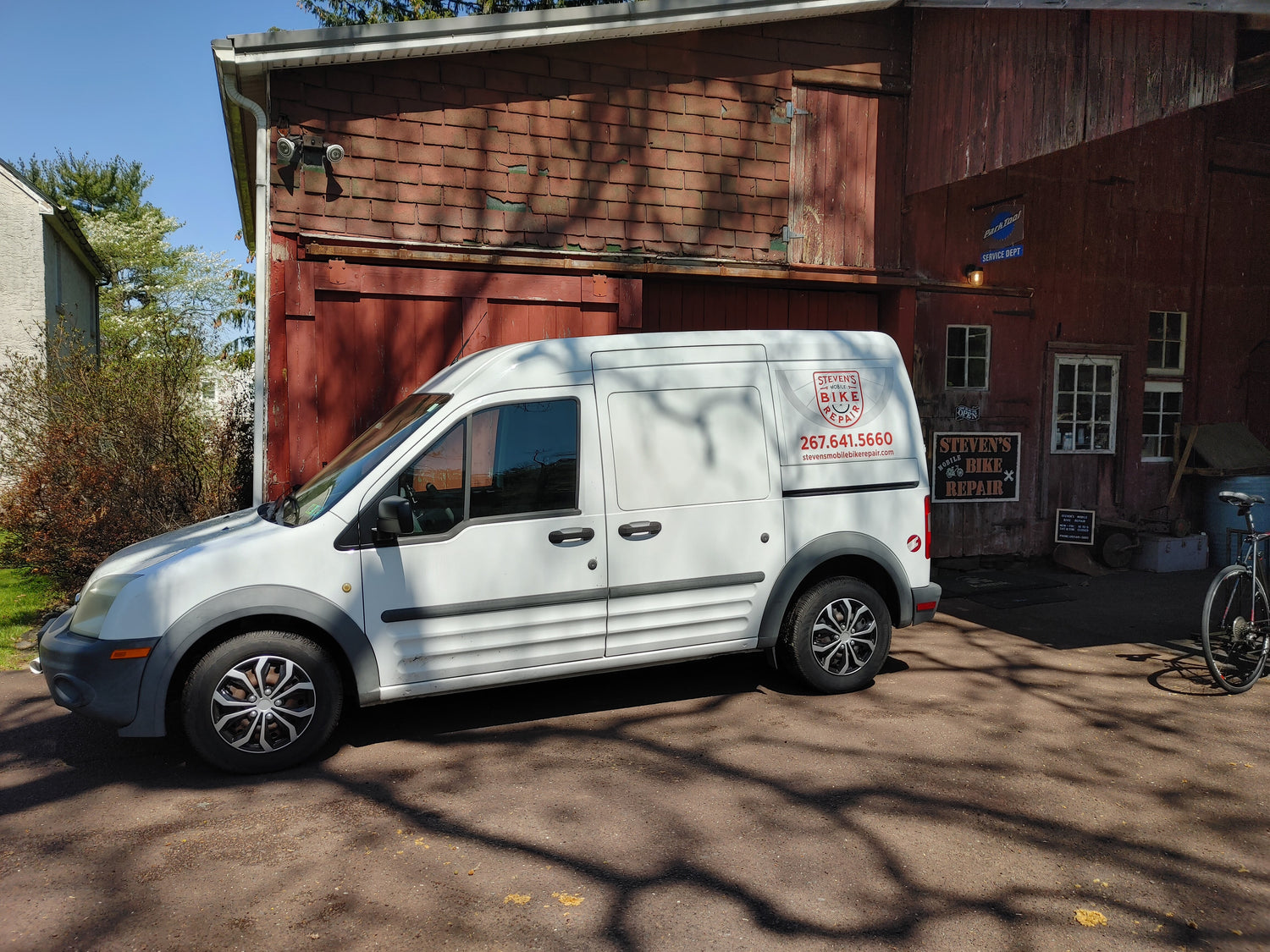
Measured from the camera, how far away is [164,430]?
7.97 meters

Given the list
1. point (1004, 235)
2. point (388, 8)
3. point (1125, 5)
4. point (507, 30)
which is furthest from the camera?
point (388, 8)

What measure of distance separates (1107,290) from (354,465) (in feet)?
30.5

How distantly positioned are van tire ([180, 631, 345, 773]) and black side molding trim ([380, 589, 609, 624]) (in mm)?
406

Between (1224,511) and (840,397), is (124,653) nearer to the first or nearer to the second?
(840,397)

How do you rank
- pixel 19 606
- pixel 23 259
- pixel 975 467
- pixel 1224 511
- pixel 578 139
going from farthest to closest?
pixel 23 259, pixel 1224 511, pixel 975 467, pixel 578 139, pixel 19 606

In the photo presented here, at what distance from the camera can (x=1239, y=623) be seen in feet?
19.2

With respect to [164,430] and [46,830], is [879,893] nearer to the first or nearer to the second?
[46,830]

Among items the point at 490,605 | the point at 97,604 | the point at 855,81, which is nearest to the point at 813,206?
the point at 855,81

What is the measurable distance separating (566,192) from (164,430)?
166 inches

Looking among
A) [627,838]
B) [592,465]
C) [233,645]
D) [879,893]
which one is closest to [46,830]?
[233,645]

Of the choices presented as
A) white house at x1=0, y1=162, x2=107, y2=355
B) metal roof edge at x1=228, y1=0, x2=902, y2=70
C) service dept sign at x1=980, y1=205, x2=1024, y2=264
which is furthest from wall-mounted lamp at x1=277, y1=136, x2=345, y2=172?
white house at x1=0, y1=162, x2=107, y2=355

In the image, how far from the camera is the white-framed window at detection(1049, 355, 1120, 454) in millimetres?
10484

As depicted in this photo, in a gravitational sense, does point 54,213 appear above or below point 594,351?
above

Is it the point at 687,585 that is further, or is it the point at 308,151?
the point at 308,151
